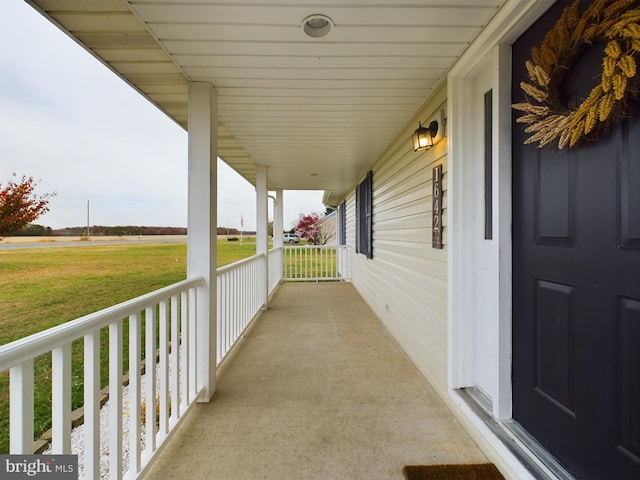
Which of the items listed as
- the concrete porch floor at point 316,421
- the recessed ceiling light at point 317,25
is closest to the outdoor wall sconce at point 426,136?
the recessed ceiling light at point 317,25

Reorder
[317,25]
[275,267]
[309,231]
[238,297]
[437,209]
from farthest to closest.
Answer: [309,231], [275,267], [238,297], [437,209], [317,25]

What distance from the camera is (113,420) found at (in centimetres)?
135

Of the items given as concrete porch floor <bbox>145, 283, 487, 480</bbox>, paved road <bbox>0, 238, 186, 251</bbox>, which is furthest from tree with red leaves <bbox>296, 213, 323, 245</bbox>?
paved road <bbox>0, 238, 186, 251</bbox>

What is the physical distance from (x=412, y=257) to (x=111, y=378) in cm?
258

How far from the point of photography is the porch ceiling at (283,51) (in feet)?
5.26

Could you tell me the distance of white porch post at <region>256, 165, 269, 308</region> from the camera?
5207mm

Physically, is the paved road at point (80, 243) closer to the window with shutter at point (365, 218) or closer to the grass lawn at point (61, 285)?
the grass lawn at point (61, 285)

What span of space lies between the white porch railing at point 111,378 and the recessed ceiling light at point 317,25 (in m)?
1.66

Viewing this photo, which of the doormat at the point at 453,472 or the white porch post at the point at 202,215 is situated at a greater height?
the white porch post at the point at 202,215

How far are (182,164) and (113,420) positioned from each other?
209cm

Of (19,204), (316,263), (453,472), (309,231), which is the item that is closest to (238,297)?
(19,204)

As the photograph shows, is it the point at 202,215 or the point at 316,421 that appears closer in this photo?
the point at 316,421

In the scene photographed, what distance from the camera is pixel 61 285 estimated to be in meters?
1.47

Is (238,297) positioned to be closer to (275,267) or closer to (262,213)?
(262,213)
